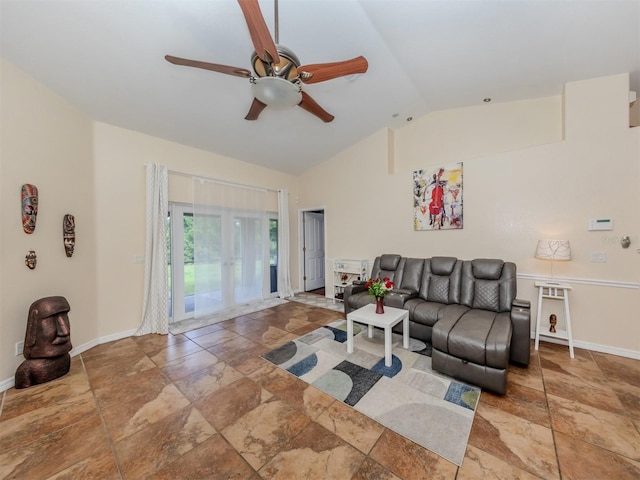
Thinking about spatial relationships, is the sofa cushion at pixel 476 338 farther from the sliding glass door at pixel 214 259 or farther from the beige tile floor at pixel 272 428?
the sliding glass door at pixel 214 259

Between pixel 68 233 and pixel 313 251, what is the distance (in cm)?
462

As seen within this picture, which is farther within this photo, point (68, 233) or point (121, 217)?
point (121, 217)

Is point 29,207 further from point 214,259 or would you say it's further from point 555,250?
point 555,250

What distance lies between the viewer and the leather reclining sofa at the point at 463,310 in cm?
218

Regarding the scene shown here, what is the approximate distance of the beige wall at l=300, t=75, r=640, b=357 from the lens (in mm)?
2797

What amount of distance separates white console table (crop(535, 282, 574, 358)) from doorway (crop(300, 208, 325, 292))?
4332mm

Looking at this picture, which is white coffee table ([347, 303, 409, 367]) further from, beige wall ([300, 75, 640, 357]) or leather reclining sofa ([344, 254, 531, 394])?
beige wall ([300, 75, 640, 357])

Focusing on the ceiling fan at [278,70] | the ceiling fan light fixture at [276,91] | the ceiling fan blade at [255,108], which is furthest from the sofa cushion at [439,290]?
the ceiling fan blade at [255,108]

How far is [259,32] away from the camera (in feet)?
4.93

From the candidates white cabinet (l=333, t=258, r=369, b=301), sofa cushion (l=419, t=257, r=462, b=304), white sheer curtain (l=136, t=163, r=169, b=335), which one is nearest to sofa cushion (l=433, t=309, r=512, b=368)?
sofa cushion (l=419, t=257, r=462, b=304)

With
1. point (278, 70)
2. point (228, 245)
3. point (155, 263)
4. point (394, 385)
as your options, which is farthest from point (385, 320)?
point (155, 263)

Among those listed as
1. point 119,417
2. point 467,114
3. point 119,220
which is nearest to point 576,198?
point 467,114

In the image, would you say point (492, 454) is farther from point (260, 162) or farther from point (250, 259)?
point (260, 162)

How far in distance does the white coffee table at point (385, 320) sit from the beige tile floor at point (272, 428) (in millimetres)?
833
